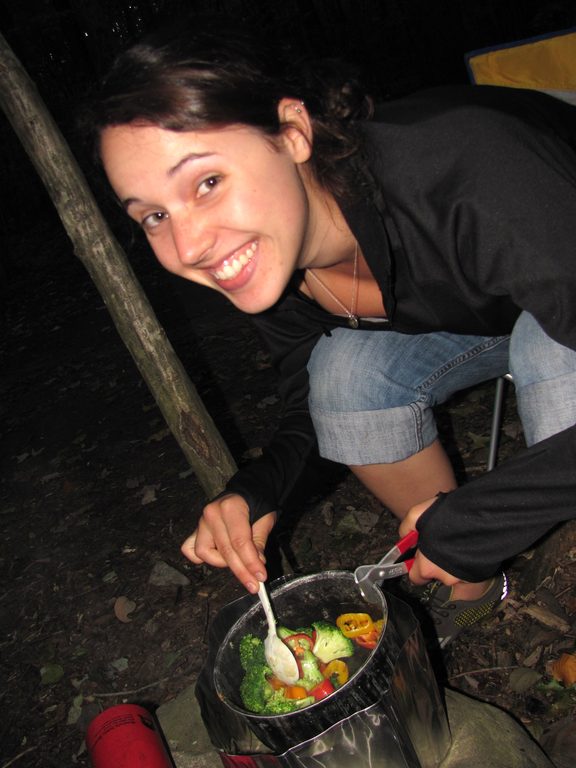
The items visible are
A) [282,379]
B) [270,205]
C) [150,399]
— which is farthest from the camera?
[150,399]

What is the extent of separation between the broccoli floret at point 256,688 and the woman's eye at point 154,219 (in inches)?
42.7

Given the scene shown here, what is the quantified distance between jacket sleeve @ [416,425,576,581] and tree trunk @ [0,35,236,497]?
37.6 inches

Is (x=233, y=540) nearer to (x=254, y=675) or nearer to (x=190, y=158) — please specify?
(x=254, y=675)

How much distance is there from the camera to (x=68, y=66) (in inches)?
532

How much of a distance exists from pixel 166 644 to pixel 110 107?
202 centimetres

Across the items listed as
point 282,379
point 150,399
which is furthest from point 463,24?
point 282,379

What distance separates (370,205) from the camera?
63.2 inches

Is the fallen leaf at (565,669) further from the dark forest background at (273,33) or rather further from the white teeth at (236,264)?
the dark forest background at (273,33)

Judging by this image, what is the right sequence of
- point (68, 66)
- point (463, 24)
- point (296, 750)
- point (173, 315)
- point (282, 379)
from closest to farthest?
point (296, 750) < point (282, 379) < point (173, 315) < point (463, 24) < point (68, 66)

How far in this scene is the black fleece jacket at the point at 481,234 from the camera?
135 cm

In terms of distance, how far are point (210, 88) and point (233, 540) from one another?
1074 millimetres

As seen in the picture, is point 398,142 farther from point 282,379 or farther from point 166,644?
point 166,644

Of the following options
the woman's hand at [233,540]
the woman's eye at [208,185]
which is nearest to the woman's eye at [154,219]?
the woman's eye at [208,185]

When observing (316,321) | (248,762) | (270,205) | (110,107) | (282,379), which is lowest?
(248,762)
